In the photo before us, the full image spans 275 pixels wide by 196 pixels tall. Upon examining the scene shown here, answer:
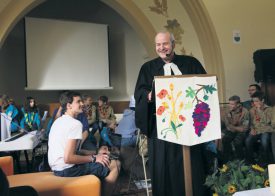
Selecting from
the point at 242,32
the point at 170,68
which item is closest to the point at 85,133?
the point at 170,68

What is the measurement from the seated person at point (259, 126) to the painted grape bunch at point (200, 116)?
2800 millimetres

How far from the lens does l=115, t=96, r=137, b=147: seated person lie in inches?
179

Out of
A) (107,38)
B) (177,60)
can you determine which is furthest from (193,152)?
(107,38)

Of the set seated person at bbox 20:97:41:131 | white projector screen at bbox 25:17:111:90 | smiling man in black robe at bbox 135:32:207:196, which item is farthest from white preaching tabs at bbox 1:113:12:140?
white projector screen at bbox 25:17:111:90

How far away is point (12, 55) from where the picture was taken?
8.12m

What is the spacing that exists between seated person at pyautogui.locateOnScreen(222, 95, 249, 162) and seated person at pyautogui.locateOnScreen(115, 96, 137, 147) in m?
1.29

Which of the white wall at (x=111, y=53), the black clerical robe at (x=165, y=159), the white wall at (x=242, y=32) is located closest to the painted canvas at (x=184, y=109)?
the black clerical robe at (x=165, y=159)

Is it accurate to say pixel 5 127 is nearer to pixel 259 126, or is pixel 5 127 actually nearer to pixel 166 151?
pixel 166 151

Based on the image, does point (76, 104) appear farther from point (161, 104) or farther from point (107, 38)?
point (107, 38)

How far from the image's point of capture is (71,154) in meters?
2.62

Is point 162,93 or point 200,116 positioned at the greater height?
point 162,93

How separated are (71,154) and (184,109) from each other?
1124 mm

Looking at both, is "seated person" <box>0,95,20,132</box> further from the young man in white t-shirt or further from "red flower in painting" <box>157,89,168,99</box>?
"red flower in painting" <box>157,89,168,99</box>

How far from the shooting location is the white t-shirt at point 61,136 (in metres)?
2.62
